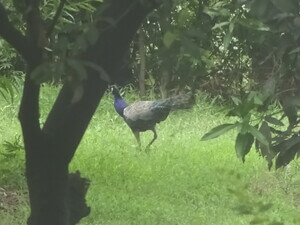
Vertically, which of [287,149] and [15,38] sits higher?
[15,38]

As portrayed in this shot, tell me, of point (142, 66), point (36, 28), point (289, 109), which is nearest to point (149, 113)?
point (142, 66)

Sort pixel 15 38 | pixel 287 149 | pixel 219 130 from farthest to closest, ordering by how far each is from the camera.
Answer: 1. pixel 287 149
2. pixel 219 130
3. pixel 15 38

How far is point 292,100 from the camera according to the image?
222cm

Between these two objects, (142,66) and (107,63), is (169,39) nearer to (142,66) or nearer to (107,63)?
(107,63)

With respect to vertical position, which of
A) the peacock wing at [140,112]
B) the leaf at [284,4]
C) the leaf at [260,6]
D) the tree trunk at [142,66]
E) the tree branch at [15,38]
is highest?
the tree trunk at [142,66]

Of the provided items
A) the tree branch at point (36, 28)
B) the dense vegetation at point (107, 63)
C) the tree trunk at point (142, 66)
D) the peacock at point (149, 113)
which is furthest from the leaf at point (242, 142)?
the tree trunk at point (142, 66)

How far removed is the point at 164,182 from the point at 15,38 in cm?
382

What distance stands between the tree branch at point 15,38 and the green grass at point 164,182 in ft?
6.89

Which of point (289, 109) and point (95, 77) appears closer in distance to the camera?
point (95, 77)

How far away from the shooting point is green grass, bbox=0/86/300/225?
477cm

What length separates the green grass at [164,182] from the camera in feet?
15.6

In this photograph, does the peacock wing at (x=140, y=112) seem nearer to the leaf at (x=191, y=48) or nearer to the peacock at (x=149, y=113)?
the peacock at (x=149, y=113)

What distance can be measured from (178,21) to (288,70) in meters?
1.10

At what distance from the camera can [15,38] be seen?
1821 mm
